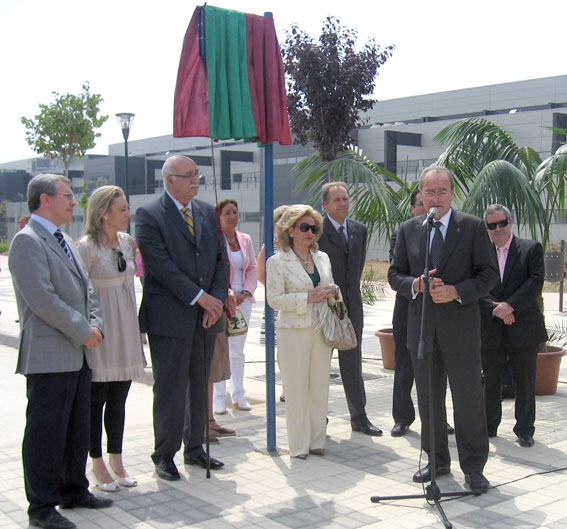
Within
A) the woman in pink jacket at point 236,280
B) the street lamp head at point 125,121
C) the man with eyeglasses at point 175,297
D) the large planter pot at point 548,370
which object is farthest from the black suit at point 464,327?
the street lamp head at point 125,121

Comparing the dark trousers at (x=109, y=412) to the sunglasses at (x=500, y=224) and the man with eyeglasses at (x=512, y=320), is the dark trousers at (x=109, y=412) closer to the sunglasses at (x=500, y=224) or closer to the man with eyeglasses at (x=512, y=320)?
the man with eyeglasses at (x=512, y=320)

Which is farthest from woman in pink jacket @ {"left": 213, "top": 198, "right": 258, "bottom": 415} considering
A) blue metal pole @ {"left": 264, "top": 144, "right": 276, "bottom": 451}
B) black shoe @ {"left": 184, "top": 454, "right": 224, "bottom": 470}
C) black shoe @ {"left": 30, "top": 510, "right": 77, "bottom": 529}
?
black shoe @ {"left": 30, "top": 510, "right": 77, "bottom": 529}

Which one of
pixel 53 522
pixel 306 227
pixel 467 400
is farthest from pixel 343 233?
pixel 53 522

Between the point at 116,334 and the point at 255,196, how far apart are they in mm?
44636

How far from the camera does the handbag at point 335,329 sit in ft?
19.1

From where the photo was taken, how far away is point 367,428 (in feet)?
21.3

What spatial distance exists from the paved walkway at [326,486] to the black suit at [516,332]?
406 mm

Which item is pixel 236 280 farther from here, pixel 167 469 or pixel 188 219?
pixel 167 469

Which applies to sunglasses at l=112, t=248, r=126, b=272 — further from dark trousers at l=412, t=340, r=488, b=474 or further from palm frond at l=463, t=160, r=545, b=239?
palm frond at l=463, t=160, r=545, b=239

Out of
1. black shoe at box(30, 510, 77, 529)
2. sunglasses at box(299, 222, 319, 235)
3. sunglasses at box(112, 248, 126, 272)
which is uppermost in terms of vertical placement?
sunglasses at box(299, 222, 319, 235)

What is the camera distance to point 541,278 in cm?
629

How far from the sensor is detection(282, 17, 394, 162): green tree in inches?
420

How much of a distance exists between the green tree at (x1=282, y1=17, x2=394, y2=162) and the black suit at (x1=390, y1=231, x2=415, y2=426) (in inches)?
183

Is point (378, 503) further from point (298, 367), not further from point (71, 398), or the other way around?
point (71, 398)
